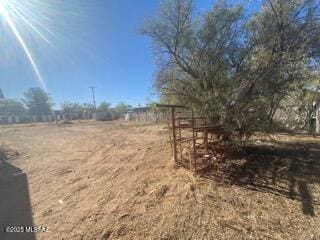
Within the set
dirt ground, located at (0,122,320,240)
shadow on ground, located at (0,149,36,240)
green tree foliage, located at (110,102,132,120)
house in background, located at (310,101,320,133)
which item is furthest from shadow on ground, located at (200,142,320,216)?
green tree foliage, located at (110,102,132,120)

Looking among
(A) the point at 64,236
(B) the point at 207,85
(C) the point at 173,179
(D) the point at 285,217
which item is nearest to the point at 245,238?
(D) the point at 285,217

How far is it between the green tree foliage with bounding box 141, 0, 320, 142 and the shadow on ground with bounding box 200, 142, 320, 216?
31.0 inches

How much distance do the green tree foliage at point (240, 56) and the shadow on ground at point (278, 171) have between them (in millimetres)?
789

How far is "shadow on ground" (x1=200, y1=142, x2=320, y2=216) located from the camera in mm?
4617

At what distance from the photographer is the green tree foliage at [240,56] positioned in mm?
5543

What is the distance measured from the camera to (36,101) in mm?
68000

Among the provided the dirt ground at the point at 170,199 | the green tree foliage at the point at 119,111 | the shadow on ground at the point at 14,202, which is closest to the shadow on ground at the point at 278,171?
the dirt ground at the point at 170,199

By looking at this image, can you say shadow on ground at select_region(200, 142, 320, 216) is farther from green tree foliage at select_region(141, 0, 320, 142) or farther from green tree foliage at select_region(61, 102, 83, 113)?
green tree foliage at select_region(61, 102, 83, 113)

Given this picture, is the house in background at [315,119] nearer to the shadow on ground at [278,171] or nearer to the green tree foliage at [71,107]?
the shadow on ground at [278,171]

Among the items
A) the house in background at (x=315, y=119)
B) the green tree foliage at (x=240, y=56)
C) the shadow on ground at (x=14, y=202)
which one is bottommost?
the shadow on ground at (x=14, y=202)

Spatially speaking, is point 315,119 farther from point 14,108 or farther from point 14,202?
point 14,108

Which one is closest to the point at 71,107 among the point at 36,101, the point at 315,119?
the point at 36,101

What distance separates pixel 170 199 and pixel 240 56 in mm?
4139

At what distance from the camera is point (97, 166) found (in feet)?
26.0
